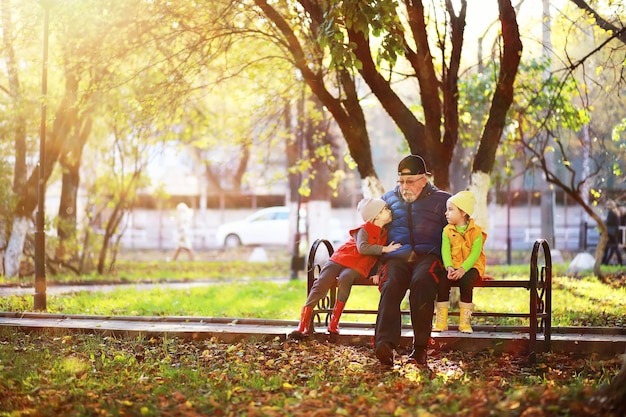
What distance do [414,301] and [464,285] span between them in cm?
50

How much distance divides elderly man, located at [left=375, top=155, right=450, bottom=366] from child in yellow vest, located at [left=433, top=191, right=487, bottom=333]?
0.46 ft

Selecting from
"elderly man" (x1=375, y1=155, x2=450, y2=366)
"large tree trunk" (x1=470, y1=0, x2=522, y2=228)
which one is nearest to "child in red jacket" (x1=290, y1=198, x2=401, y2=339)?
"elderly man" (x1=375, y1=155, x2=450, y2=366)

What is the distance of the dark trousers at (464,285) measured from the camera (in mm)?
7258

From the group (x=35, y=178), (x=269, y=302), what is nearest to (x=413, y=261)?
(x=269, y=302)

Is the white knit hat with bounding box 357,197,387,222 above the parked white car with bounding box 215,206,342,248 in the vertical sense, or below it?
above

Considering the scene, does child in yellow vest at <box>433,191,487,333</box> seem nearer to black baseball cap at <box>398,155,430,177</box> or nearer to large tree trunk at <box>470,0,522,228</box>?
black baseball cap at <box>398,155,430,177</box>

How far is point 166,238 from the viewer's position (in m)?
41.7

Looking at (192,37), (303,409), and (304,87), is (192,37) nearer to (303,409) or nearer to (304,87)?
(304,87)

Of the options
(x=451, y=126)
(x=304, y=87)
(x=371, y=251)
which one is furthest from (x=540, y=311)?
(x=304, y=87)

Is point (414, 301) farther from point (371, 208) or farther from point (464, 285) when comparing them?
point (371, 208)

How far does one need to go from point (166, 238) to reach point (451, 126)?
32.4 m

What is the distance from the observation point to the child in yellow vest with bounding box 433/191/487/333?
7215 millimetres

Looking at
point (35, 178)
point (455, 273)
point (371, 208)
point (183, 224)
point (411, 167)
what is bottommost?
point (455, 273)

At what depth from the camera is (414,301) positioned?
714 centimetres
